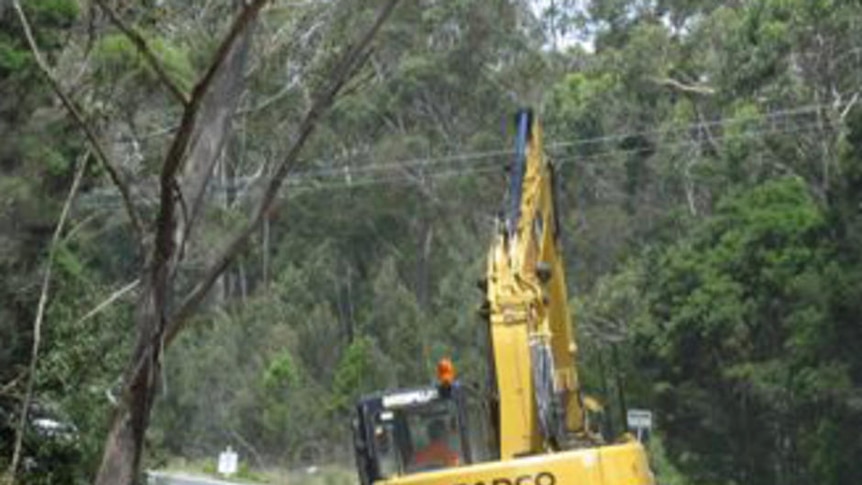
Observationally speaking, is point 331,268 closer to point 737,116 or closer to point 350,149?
point 350,149

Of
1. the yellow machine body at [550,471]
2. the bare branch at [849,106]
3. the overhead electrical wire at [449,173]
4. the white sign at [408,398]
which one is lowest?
the yellow machine body at [550,471]

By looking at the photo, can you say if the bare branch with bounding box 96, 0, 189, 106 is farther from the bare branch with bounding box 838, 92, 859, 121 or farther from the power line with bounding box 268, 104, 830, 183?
the power line with bounding box 268, 104, 830, 183

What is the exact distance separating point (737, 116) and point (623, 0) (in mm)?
12670

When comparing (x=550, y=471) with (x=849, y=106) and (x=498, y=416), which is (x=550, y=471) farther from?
(x=849, y=106)

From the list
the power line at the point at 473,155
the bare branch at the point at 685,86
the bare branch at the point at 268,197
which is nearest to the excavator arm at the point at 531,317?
the bare branch at the point at 268,197

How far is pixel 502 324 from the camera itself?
14531 mm

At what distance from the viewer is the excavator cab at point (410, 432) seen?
14.1 metres

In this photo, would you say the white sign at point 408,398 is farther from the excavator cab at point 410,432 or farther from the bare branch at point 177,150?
the bare branch at point 177,150

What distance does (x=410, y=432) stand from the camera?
47.1 ft

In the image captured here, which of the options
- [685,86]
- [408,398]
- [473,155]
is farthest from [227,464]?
Answer: [408,398]

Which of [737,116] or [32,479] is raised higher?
[737,116]

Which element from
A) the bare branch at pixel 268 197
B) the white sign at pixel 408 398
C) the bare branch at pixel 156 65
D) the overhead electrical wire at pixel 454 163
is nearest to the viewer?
the bare branch at pixel 156 65

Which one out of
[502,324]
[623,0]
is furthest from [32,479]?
[623,0]

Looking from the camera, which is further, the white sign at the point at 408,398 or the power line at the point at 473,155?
the power line at the point at 473,155
